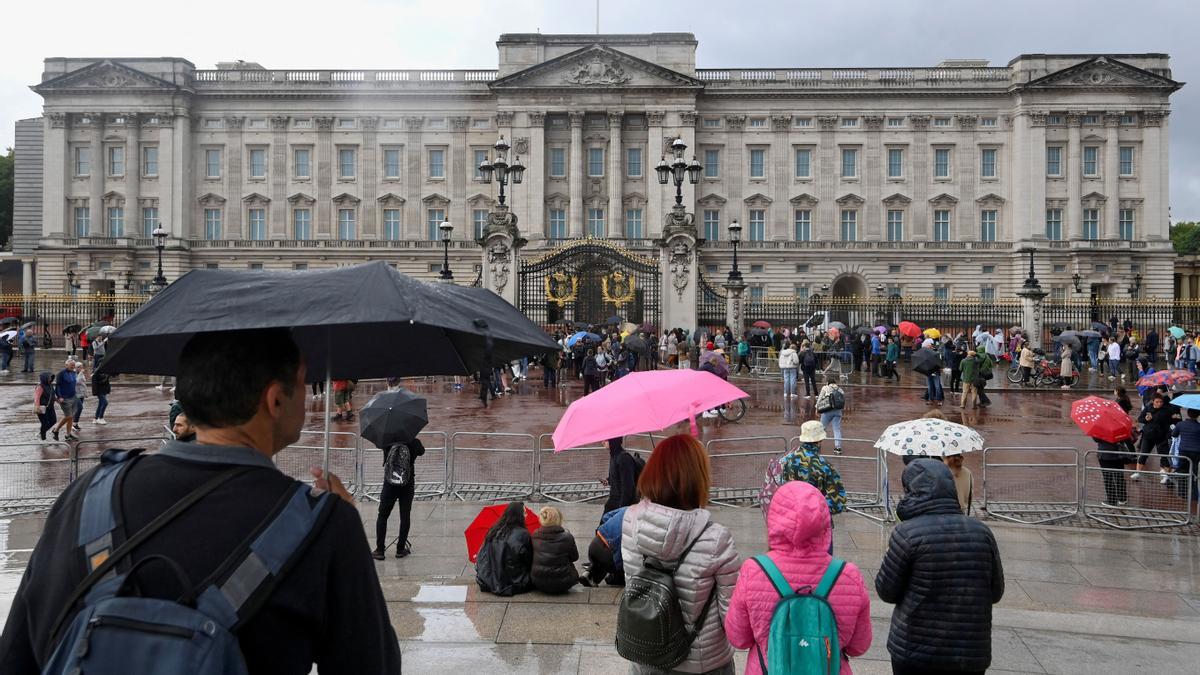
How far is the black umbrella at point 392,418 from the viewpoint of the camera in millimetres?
9016

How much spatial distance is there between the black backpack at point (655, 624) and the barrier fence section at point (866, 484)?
6001 mm

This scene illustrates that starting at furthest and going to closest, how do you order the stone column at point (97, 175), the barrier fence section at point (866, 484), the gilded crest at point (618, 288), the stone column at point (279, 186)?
1. the stone column at point (279, 186)
2. the stone column at point (97, 175)
3. the gilded crest at point (618, 288)
4. the barrier fence section at point (866, 484)

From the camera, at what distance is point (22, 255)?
68438mm

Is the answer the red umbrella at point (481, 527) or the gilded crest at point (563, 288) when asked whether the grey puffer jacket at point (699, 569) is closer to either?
the red umbrella at point (481, 527)

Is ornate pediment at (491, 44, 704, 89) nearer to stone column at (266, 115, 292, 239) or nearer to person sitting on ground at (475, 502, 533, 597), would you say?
stone column at (266, 115, 292, 239)

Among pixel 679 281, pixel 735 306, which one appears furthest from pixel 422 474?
pixel 735 306

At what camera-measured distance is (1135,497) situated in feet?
39.4

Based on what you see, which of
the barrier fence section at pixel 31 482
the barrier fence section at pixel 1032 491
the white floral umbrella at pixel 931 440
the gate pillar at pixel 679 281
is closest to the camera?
the white floral umbrella at pixel 931 440

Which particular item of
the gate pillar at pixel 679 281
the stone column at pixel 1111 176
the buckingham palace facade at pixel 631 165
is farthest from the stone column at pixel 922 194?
the gate pillar at pixel 679 281

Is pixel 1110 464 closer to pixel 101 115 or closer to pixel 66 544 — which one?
pixel 66 544

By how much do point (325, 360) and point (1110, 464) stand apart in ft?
38.2

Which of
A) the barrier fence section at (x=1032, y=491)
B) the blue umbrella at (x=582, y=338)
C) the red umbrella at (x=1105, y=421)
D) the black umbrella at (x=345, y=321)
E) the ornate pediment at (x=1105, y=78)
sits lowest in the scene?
the barrier fence section at (x=1032, y=491)

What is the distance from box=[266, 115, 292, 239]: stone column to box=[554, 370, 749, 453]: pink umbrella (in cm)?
5953

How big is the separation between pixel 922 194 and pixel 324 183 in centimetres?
4008
